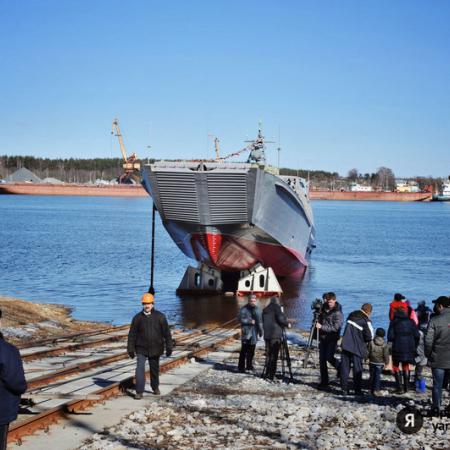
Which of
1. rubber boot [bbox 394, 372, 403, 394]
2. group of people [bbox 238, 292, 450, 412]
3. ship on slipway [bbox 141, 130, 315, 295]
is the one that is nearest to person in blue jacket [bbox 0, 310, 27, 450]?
group of people [bbox 238, 292, 450, 412]

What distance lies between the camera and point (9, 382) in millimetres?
6645

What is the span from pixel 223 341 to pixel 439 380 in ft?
36.7

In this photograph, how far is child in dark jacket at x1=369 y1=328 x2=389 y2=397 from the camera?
12766mm

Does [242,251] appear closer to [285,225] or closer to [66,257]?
[285,225]

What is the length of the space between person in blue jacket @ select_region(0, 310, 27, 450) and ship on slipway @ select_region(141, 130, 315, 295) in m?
26.8

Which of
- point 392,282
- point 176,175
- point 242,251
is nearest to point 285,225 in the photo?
point 242,251

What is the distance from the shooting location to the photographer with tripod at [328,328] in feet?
43.0

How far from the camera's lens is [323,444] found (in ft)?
30.2

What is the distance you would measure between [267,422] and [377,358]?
3089 mm

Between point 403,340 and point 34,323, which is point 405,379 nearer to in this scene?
point 403,340

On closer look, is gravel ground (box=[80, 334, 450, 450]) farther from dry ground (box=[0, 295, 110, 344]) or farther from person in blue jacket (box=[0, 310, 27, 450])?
dry ground (box=[0, 295, 110, 344])

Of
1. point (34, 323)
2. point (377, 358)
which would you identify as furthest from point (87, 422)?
point (34, 323)

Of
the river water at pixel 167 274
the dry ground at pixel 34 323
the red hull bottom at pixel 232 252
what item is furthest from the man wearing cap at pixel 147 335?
the red hull bottom at pixel 232 252

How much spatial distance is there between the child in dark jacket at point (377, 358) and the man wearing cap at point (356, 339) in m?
0.22
